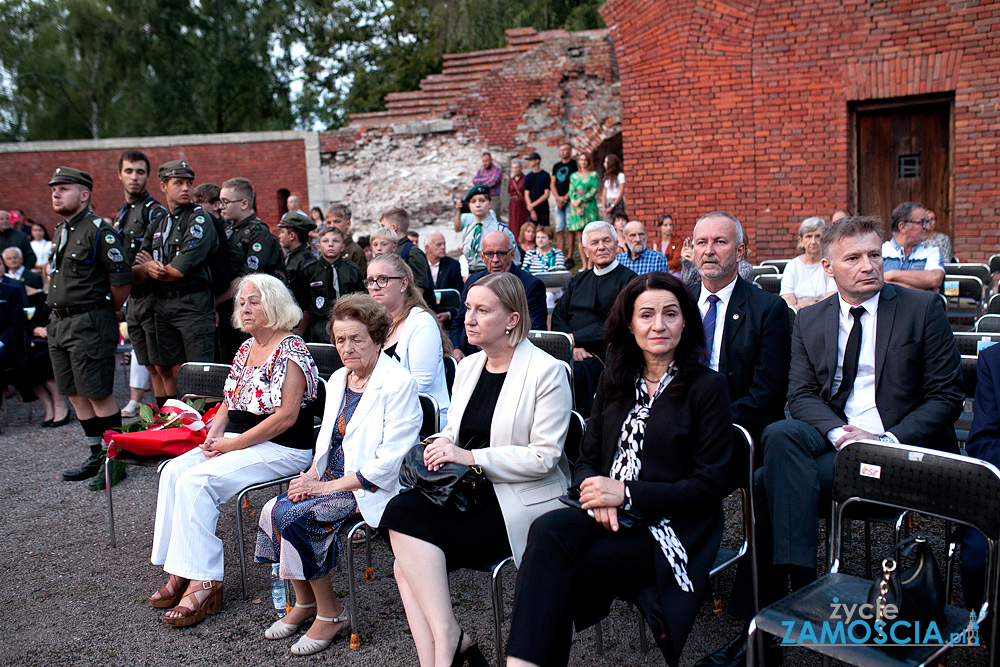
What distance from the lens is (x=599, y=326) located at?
5.34 m

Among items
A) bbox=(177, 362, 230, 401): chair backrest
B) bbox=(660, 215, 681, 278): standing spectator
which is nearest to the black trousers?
bbox=(177, 362, 230, 401): chair backrest

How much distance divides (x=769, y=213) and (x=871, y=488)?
26.1ft

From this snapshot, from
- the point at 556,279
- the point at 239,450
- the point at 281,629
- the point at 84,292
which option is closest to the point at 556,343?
the point at 239,450

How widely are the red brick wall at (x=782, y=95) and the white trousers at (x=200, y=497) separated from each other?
7.83 m

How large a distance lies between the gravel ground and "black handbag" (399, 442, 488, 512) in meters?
0.78

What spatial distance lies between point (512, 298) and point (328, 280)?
354cm

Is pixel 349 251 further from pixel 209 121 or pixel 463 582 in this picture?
pixel 209 121

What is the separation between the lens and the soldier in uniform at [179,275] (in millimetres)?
5797

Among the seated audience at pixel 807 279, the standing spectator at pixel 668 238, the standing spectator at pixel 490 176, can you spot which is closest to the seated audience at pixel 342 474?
the seated audience at pixel 807 279

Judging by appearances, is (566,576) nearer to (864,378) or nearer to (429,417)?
(429,417)

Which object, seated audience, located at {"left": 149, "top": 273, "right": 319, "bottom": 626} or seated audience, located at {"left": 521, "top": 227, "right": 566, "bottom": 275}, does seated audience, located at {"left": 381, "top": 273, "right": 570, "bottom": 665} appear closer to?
seated audience, located at {"left": 149, "top": 273, "right": 319, "bottom": 626}

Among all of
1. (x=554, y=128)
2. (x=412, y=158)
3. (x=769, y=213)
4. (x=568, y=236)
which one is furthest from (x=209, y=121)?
(x=769, y=213)

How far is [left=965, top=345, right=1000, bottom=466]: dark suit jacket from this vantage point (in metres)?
2.94

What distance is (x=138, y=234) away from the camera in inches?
241
